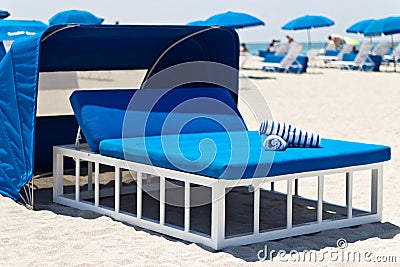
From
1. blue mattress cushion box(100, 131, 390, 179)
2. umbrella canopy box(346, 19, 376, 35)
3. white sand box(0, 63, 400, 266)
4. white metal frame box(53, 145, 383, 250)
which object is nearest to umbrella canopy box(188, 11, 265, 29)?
umbrella canopy box(346, 19, 376, 35)

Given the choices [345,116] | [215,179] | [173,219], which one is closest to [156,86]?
[173,219]

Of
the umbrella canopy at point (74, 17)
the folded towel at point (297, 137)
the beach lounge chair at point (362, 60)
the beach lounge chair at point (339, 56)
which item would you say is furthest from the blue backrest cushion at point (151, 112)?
the beach lounge chair at point (339, 56)

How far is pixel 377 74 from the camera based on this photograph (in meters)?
22.0

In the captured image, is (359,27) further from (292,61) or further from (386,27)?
(292,61)

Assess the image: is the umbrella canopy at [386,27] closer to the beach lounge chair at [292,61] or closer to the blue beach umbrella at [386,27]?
the blue beach umbrella at [386,27]

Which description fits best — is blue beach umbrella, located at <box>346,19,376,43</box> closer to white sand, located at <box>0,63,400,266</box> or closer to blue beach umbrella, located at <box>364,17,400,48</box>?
blue beach umbrella, located at <box>364,17,400,48</box>

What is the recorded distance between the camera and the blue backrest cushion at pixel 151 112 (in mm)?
5426

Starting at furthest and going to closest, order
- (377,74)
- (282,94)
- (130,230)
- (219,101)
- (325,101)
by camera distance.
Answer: (377,74) < (282,94) < (325,101) < (219,101) < (130,230)

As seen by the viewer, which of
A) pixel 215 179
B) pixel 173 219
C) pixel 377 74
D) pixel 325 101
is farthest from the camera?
pixel 377 74

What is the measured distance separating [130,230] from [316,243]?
105cm

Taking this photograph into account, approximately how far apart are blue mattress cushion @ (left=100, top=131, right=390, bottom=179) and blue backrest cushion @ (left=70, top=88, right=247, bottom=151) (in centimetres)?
22

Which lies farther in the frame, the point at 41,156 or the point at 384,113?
the point at 384,113

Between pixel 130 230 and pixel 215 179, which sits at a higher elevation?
pixel 215 179

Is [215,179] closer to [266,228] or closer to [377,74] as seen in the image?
[266,228]
